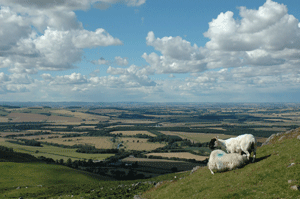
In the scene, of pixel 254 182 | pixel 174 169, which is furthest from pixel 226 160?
pixel 174 169

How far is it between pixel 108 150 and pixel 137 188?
518 ft

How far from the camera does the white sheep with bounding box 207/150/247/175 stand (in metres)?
27.8

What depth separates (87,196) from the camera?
1512 inches

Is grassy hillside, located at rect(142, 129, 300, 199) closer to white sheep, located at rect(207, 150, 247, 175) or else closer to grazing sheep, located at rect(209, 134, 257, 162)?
white sheep, located at rect(207, 150, 247, 175)

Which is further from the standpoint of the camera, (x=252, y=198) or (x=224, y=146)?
(x=224, y=146)

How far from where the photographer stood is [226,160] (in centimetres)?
2831

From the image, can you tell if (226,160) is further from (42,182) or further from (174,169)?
(174,169)

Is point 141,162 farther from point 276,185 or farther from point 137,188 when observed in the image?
point 276,185

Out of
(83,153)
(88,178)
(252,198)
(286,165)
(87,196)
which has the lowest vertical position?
(83,153)

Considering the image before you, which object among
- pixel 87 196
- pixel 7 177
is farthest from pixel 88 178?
pixel 87 196

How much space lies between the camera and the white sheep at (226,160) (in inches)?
1096

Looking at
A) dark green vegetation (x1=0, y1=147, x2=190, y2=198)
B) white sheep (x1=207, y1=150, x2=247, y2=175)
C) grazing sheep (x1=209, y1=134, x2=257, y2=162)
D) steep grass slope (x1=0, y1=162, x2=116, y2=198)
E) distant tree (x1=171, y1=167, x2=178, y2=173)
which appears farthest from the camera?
distant tree (x1=171, y1=167, x2=178, y2=173)

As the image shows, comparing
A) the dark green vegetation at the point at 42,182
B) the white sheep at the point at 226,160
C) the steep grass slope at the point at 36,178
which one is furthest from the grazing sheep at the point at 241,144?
the steep grass slope at the point at 36,178

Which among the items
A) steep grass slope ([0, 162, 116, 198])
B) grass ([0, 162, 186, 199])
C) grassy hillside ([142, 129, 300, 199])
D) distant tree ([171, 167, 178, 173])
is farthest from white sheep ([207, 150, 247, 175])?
distant tree ([171, 167, 178, 173])
